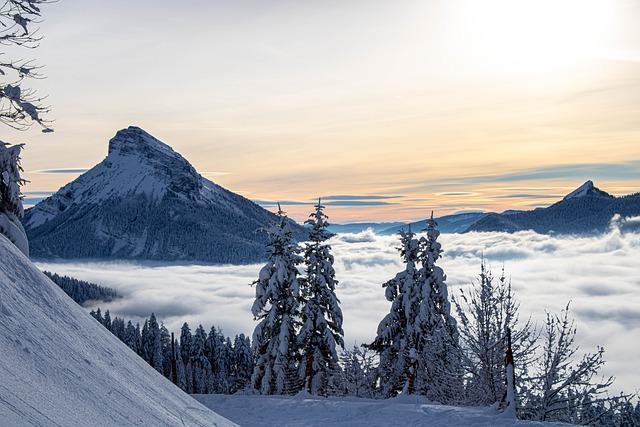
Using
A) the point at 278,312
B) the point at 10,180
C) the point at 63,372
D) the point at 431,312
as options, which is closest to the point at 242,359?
the point at 278,312

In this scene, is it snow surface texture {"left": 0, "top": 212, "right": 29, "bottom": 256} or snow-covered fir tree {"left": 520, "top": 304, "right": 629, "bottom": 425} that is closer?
snow surface texture {"left": 0, "top": 212, "right": 29, "bottom": 256}

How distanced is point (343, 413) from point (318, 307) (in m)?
11.0

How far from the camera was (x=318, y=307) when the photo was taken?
28438mm

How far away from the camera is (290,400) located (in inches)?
779

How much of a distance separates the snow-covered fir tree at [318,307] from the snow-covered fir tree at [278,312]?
625mm

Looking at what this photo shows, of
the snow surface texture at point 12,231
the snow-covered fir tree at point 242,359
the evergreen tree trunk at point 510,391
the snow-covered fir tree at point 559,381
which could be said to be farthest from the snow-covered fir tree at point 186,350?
the snow surface texture at point 12,231

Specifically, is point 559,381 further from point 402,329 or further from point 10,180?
point 10,180

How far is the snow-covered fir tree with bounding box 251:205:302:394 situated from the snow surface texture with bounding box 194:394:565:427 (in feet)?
25.0

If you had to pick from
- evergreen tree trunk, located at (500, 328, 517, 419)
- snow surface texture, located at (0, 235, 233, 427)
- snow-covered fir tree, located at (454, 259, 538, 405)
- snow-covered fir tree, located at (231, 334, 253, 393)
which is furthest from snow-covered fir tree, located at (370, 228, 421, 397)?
snow-covered fir tree, located at (231, 334, 253, 393)

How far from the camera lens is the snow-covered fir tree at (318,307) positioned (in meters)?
28.4

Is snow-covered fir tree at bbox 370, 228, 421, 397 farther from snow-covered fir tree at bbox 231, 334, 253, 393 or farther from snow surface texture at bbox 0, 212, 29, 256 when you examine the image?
snow-covered fir tree at bbox 231, 334, 253, 393

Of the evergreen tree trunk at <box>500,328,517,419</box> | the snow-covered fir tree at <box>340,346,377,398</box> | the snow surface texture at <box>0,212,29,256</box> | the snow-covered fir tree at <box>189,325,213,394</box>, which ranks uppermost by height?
the snow surface texture at <box>0,212,29,256</box>

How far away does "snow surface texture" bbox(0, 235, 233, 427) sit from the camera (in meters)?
5.83

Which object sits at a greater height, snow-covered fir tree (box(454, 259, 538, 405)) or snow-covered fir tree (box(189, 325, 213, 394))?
snow-covered fir tree (box(454, 259, 538, 405))
